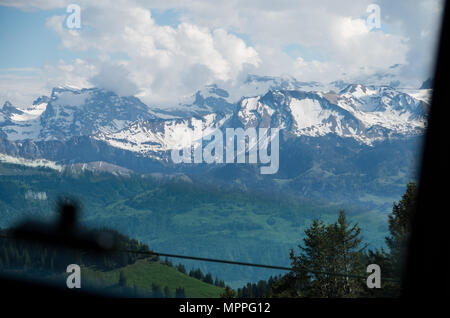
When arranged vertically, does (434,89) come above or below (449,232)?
above

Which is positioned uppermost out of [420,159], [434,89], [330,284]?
[434,89]

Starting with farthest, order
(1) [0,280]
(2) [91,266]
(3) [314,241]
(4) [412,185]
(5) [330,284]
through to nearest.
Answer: (3) [314,241]
(4) [412,185]
(5) [330,284]
(2) [91,266]
(1) [0,280]

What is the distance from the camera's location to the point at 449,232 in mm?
7898

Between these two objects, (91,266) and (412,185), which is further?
(412,185)

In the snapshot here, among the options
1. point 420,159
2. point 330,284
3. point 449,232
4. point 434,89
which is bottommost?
point 330,284
